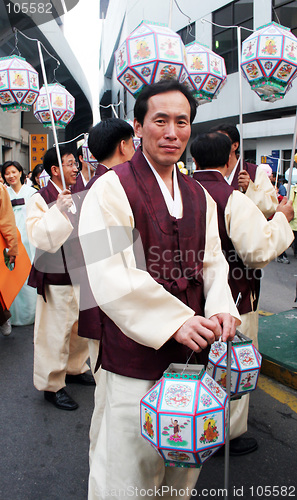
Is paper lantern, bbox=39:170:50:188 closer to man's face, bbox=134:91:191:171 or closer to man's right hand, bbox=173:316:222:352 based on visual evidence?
man's face, bbox=134:91:191:171

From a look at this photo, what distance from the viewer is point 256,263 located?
224cm

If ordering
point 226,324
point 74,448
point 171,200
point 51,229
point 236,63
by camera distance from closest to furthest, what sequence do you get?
point 226,324 < point 171,200 < point 51,229 < point 74,448 < point 236,63

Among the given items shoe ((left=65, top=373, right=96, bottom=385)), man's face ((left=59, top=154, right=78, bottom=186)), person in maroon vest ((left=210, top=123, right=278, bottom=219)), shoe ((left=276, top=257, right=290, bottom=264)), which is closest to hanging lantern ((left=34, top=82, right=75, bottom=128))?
man's face ((left=59, top=154, right=78, bottom=186))

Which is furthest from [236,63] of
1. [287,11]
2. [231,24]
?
[287,11]

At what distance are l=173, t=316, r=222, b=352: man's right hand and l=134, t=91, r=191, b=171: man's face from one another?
0.62 meters

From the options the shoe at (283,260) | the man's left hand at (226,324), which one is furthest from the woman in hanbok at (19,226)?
the shoe at (283,260)

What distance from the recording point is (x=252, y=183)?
9.53 ft

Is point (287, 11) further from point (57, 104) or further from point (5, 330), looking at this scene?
point (5, 330)

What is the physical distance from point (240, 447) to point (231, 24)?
Answer: 1607 centimetres

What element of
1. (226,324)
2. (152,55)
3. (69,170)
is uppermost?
(152,55)

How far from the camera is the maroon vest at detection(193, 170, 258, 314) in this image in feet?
7.38

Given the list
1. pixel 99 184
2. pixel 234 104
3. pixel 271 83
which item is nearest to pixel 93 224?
pixel 99 184

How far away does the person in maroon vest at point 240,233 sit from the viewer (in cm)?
216

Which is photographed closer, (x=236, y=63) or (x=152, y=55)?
(x=152, y=55)
